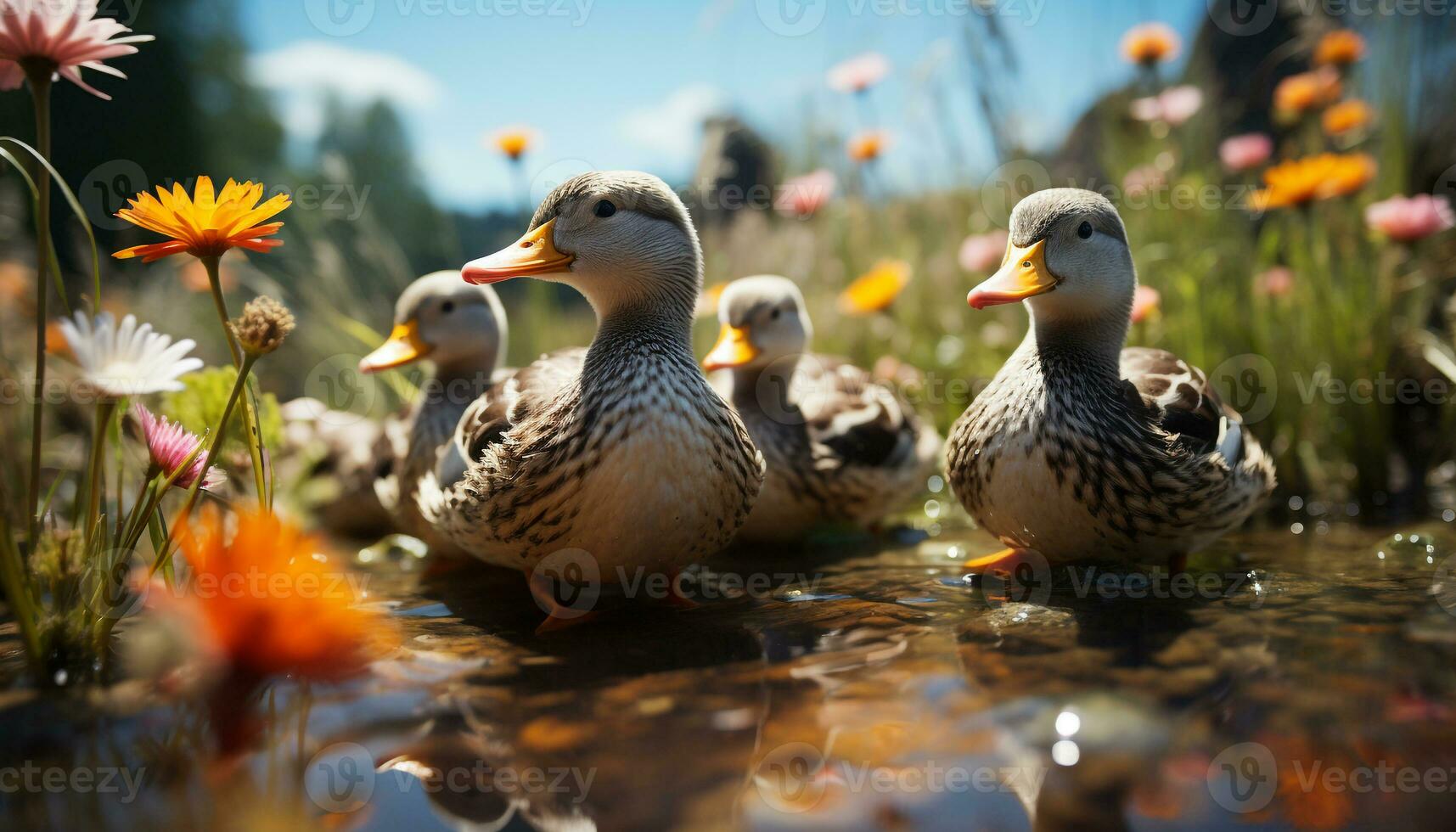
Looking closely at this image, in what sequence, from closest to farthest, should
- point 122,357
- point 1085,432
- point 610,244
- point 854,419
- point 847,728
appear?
point 847,728 < point 122,357 < point 1085,432 < point 610,244 < point 854,419

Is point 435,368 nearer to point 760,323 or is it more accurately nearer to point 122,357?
point 760,323

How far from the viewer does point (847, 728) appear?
1.74 meters

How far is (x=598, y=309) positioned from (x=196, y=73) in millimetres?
13250

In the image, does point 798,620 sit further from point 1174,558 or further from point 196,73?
point 196,73

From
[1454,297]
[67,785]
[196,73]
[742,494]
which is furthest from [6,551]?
[196,73]

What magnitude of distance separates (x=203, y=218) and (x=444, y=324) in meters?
1.66

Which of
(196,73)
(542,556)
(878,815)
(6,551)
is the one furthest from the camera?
(196,73)

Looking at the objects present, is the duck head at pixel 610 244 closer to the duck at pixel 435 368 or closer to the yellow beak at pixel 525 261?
the yellow beak at pixel 525 261

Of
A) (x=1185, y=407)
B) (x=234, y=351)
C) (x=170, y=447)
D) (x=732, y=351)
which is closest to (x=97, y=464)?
(x=170, y=447)

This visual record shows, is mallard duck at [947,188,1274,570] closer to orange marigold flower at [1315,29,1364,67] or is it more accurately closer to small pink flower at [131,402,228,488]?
small pink flower at [131,402,228,488]

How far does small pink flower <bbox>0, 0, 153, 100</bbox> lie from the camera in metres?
1.88

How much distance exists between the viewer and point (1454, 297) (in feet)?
14.6

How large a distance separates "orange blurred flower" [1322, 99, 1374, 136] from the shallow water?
11.1 feet

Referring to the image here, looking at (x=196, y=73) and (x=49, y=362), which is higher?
(x=196, y=73)
